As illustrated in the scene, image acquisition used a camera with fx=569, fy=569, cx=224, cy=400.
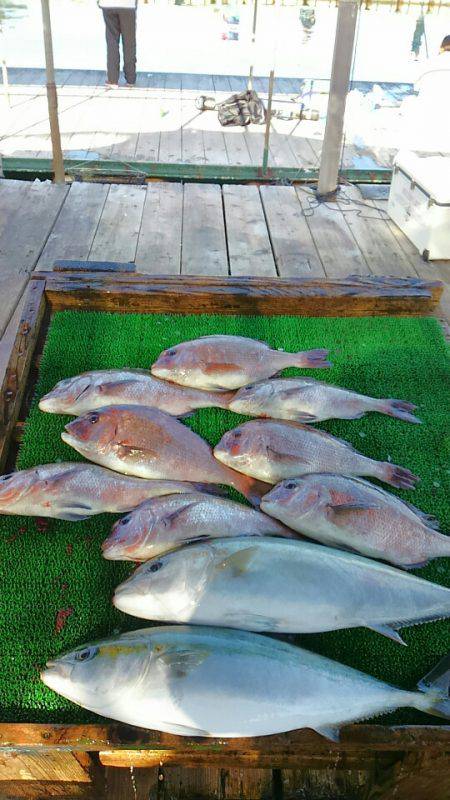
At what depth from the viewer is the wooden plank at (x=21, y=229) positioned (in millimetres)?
3711

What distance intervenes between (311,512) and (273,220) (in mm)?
3475

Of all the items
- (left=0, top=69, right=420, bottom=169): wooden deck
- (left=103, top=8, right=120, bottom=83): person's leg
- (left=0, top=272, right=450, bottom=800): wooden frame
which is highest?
(left=103, top=8, right=120, bottom=83): person's leg

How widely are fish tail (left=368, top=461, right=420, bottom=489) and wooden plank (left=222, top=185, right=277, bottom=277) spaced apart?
2158mm

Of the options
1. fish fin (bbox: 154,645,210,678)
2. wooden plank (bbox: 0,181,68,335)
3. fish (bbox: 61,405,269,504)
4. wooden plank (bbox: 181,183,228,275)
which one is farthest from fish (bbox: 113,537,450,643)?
wooden plank (bbox: 181,183,228,275)

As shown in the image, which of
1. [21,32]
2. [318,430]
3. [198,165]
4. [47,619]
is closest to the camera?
[47,619]

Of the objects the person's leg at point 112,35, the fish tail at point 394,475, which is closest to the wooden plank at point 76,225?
the fish tail at point 394,475

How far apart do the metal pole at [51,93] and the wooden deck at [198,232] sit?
0.24 meters

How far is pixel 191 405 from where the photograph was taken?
7.84 ft

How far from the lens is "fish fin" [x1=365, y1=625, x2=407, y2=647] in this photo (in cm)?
156

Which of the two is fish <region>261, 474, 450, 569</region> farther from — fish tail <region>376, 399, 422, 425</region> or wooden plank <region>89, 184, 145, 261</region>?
wooden plank <region>89, 184, 145, 261</region>

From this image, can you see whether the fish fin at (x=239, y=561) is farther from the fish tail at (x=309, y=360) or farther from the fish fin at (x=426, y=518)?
the fish tail at (x=309, y=360)

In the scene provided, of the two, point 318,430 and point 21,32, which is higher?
point 21,32

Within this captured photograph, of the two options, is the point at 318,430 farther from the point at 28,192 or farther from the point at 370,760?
the point at 28,192

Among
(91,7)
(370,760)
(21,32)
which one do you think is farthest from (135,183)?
(91,7)
